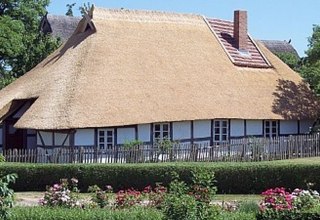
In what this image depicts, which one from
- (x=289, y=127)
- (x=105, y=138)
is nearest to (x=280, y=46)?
(x=289, y=127)

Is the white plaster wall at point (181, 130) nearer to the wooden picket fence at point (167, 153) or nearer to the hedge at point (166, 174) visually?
the wooden picket fence at point (167, 153)

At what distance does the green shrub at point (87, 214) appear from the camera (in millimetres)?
14562

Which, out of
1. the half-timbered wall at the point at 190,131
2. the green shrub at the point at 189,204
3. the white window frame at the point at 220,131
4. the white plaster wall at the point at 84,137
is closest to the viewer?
the green shrub at the point at 189,204

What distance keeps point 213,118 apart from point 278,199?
20.3 m

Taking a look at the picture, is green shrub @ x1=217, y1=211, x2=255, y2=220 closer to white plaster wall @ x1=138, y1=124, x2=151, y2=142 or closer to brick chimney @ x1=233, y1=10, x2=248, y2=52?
white plaster wall @ x1=138, y1=124, x2=151, y2=142

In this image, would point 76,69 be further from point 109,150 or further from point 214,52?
point 214,52

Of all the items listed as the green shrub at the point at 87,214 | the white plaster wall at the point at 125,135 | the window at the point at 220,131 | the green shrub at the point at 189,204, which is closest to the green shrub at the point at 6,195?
the green shrub at the point at 87,214

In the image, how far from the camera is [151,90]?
3453 centimetres

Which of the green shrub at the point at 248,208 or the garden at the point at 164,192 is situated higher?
the garden at the point at 164,192

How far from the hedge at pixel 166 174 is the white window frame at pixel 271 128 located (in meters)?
14.1

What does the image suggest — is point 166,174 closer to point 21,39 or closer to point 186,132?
point 186,132

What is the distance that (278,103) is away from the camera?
3888 cm

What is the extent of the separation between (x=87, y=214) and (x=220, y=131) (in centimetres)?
2286

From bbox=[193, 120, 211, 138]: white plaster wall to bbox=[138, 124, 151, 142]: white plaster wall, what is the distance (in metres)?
2.89
